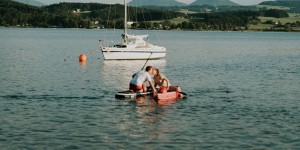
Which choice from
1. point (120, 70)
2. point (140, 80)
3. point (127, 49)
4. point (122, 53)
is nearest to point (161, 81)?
point (140, 80)

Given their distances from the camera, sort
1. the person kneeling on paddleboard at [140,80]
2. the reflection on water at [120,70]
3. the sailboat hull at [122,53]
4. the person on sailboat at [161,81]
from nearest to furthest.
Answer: the person kneeling on paddleboard at [140,80] → the person on sailboat at [161,81] → the reflection on water at [120,70] → the sailboat hull at [122,53]

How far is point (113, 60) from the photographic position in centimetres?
6625

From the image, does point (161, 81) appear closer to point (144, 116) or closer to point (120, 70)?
point (144, 116)

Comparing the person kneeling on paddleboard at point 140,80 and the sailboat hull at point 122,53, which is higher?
the person kneeling on paddleboard at point 140,80

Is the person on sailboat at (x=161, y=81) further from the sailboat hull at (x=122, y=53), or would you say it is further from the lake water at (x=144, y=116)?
the sailboat hull at (x=122, y=53)

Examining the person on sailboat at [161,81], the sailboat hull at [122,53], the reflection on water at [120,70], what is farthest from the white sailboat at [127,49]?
the person on sailboat at [161,81]

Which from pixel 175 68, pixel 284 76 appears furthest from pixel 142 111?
pixel 175 68

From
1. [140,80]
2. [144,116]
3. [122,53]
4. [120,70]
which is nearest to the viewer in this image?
[144,116]

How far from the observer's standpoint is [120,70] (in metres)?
55.2

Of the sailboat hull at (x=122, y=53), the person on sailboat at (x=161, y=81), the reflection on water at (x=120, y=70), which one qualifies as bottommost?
the reflection on water at (x=120, y=70)

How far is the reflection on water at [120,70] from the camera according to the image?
43.2 m

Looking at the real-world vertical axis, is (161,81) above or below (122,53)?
above

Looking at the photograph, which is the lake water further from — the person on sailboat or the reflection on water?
the person on sailboat

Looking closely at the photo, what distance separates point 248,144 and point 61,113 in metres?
10.9
